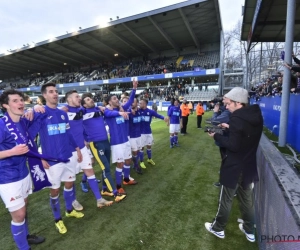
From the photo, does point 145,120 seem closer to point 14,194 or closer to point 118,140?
point 118,140

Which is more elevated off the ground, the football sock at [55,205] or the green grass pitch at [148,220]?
the football sock at [55,205]

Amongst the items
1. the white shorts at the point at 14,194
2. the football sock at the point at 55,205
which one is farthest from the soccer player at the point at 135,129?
the white shorts at the point at 14,194

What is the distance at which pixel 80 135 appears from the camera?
4062 millimetres

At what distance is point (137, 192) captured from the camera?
4.77m

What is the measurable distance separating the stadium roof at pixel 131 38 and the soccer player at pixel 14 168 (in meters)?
24.8

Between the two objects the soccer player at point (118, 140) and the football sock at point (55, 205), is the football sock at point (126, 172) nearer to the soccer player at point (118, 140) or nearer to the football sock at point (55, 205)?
the soccer player at point (118, 140)

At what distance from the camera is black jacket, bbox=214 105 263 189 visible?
2.52 m

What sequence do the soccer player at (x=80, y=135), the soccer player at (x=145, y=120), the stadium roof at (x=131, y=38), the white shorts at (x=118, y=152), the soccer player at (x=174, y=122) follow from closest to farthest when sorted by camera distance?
the soccer player at (x=80, y=135)
the white shorts at (x=118, y=152)
the soccer player at (x=145, y=120)
the soccer player at (x=174, y=122)
the stadium roof at (x=131, y=38)

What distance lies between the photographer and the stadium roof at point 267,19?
26.7 feet

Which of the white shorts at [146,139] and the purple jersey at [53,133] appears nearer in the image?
the purple jersey at [53,133]

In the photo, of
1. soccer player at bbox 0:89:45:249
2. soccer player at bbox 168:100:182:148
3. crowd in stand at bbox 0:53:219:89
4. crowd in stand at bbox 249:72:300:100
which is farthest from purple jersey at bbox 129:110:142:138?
crowd in stand at bbox 0:53:219:89

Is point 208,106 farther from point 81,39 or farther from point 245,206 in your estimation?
point 245,206

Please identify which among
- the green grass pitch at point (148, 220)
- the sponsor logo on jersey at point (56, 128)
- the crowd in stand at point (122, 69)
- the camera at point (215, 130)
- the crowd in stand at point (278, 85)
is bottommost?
the green grass pitch at point (148, 220)

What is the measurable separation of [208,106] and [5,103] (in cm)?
2618
